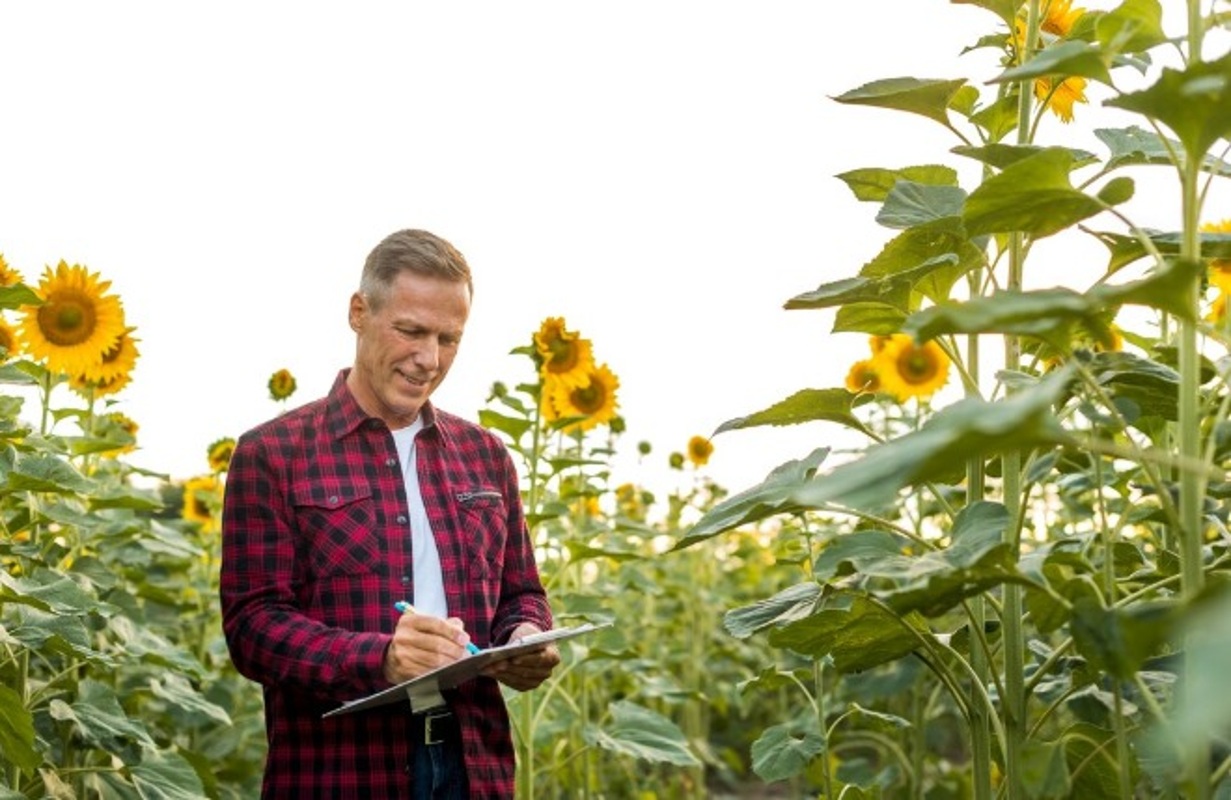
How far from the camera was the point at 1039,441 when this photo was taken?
119 centimetres

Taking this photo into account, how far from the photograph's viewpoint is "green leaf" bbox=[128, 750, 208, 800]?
2.94 metres

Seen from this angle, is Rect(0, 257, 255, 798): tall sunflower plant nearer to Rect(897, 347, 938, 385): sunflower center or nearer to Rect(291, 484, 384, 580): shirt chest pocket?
Rect(291, 484, 384, 580): shirt chest pocket

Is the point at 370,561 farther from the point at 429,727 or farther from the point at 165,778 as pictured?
the point at 165,778

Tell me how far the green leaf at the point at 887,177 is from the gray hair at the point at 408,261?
69 cm

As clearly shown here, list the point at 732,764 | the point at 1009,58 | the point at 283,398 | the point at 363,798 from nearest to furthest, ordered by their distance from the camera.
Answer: the point at 1009,58, the point at 363,798, the point at 283,398, the point at 732,764

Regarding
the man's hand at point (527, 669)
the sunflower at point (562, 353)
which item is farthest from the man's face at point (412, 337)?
the sunflower at point (562, 353)

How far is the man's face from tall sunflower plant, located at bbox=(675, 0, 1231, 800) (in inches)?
25.7

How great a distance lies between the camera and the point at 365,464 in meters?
2.51

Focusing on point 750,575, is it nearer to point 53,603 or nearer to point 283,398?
point 283,398

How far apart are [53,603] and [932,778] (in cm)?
309

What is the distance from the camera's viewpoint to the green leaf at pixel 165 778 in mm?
2938

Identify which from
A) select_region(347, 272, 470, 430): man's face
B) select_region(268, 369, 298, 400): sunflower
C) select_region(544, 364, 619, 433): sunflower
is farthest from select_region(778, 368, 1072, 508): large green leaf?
select_region(268, 369, 298, 400): sunflower

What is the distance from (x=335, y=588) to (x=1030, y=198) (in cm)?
131

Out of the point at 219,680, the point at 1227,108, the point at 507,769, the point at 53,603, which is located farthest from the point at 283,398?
the point at 1227,108
